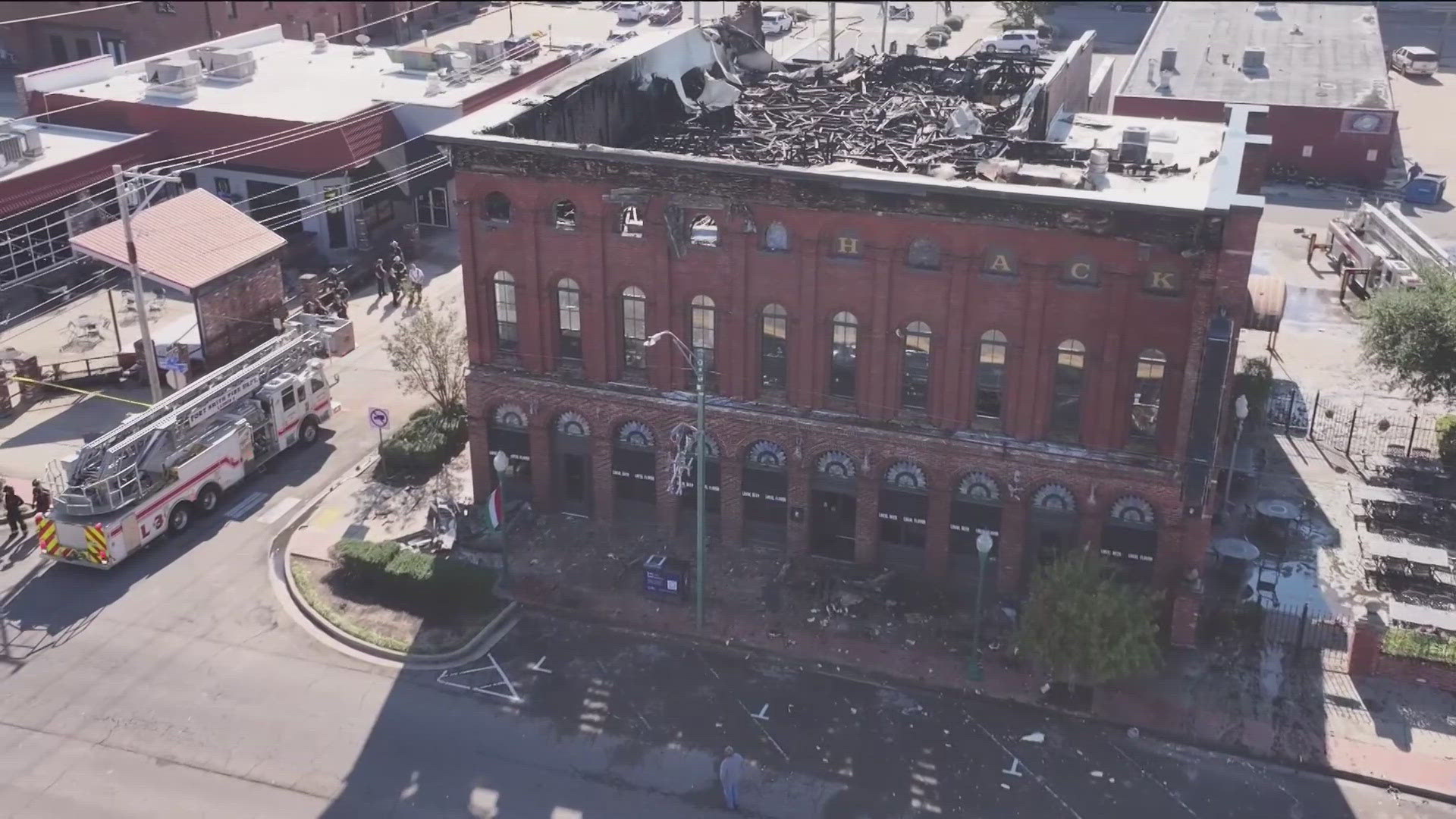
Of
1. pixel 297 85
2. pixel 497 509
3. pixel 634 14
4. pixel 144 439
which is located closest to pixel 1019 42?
pixel 634 14

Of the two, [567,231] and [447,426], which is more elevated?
[567,231]

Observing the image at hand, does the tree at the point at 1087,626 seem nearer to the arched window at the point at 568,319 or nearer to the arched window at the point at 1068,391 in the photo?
the arched window at the point at 1068,391

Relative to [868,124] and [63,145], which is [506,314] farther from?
[63,145]

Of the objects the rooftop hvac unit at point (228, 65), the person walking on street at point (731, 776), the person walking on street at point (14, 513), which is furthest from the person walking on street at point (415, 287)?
the person walking on street at point (731, 776)

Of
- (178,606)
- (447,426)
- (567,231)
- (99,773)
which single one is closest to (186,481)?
(178,606)

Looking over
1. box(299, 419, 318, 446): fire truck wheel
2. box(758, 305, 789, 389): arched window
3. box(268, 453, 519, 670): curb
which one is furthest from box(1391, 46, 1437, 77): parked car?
box(268, 453, 519, 670): curb

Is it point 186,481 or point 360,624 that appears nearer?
point 360,624

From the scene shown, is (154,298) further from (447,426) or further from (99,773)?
(99,773)

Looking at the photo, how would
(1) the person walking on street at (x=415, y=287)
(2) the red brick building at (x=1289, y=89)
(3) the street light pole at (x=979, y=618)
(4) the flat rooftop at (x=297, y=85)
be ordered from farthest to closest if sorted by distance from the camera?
(2) the red brick building at (x=1289, y=89), (4) the flat rooftop at (x=297, y=85), (1) the person walking on street at (x=415, y=287), (3) the street light pole at (x=979, y=618)
